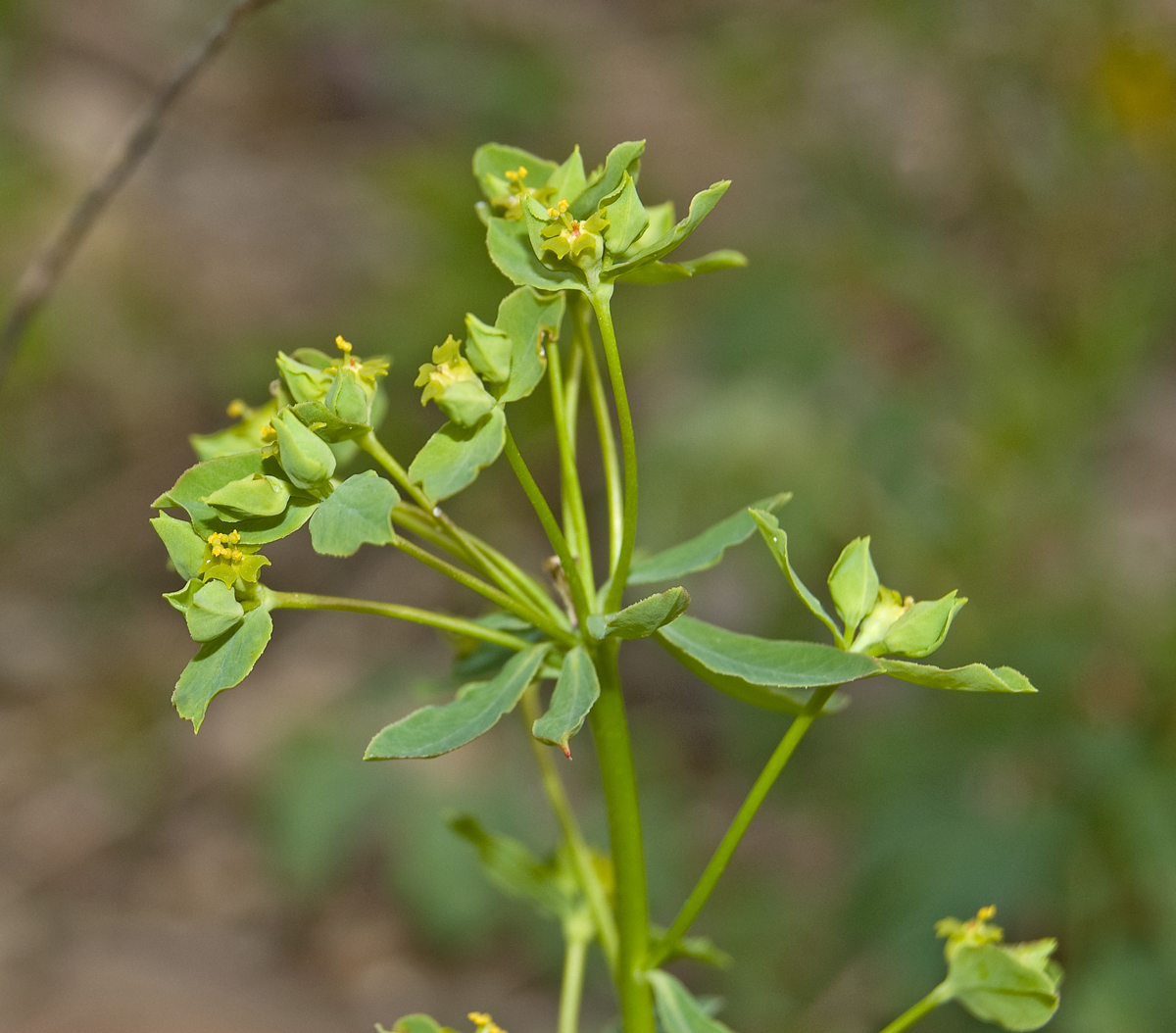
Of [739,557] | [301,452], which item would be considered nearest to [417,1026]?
[301,452]

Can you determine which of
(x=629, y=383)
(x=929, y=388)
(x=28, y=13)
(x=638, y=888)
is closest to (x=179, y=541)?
(x=638, y=888)

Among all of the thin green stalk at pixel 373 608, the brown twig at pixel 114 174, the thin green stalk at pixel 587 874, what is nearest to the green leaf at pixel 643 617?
the thin green stalk at pixel 373 608

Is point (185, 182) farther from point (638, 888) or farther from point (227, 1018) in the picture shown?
point (638, 888)

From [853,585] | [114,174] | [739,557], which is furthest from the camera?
[739,557]

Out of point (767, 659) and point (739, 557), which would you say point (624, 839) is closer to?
point (767, 659)

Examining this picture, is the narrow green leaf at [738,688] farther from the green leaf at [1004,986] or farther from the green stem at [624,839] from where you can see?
the green leaf at [1004,986]
